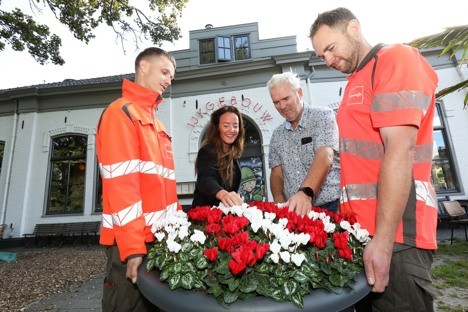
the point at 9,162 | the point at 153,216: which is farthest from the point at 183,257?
the point at 9,162

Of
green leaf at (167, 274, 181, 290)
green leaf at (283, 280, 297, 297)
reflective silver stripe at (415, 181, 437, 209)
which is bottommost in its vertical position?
green leaf at (283, 280, 297, 297)

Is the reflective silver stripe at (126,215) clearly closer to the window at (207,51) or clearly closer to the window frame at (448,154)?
the window at (207,51)

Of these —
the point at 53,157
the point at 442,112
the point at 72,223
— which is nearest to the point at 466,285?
the point at 442,112

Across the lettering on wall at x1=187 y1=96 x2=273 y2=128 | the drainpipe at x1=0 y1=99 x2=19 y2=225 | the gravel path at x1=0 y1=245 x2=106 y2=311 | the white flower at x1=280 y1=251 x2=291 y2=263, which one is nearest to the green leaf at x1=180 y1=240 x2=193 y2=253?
the white flower at x1=280 y1=251 x2=291 y2=263

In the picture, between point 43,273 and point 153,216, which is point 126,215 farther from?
point 43,273

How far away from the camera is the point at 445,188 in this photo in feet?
26.8

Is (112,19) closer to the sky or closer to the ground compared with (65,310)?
closer to the sky

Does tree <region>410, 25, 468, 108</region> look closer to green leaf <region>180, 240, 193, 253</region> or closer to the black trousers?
green leaf <region>180, 240, 193, 253</region>

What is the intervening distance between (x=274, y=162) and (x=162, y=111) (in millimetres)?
7520

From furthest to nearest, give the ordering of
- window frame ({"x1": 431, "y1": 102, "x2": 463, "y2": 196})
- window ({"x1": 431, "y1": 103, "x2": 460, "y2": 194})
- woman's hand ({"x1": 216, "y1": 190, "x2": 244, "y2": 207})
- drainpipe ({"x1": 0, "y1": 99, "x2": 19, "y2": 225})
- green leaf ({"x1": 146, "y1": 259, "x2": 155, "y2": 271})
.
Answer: drainpipe ({"x1": 0, "y1": 99, "x2": 19, "y2": 225}), window ({"x1": 431, "y1": 103, "x2": 460, "y2": 194}), window frame ({"x1": 431, "y1": 102, "x2": 463, "y2": 196}), woman's hand ({"x1": 216, "y1": 190, "x2": 244, "y2": 207}), green leaf ({"x1": 146, "y1": 259, "x2": 155, "y2": 271})

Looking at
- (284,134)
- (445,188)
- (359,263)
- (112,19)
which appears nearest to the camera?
(359,263)

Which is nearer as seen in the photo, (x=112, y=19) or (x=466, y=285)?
(x=466, y=285)

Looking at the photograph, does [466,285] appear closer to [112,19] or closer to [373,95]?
[373,95]

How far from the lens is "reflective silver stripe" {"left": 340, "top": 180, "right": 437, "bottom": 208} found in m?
1.03
